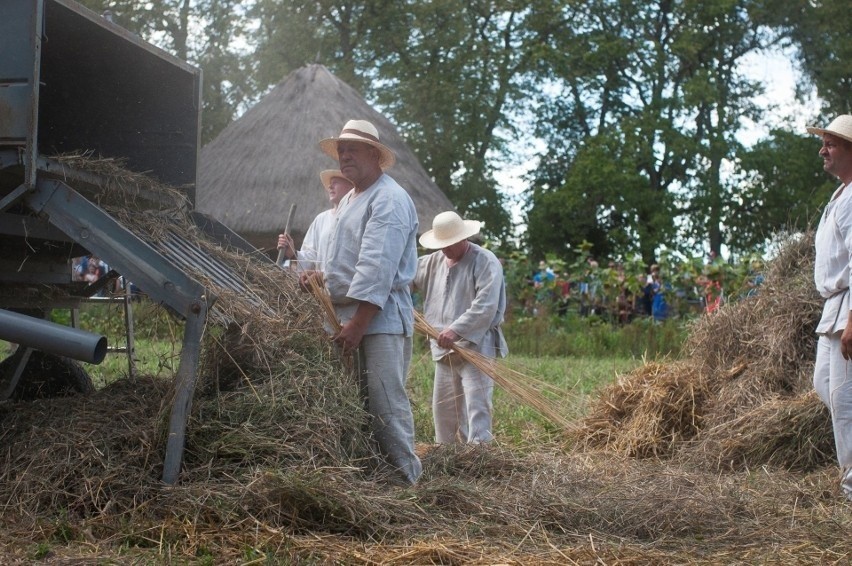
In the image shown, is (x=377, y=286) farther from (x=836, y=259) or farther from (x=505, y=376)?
(x=836, y=259)

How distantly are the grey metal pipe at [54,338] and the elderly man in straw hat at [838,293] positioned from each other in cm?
355

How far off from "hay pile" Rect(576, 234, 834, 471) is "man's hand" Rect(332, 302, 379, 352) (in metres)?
2.79

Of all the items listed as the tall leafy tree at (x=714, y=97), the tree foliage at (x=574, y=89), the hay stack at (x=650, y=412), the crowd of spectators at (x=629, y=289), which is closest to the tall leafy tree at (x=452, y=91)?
the tree foliage at (x=574, y=89)

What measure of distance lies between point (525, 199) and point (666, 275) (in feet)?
56.9

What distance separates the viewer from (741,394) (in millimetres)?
7344

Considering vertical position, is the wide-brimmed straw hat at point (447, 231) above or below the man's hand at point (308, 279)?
above

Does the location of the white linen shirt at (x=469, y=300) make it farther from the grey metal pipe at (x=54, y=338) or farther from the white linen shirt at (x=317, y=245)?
the grey metal pipe at (x=54, y=338)

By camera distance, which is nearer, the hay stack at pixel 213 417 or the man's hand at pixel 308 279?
the hay stack at pixel 213 417

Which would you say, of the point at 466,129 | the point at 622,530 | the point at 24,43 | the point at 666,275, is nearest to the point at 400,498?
the point at 622,530

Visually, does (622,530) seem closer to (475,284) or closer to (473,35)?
(475,284)

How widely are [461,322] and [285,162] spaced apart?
11.4 metres

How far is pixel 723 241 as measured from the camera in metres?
31.9

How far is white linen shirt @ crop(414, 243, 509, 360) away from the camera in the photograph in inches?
287

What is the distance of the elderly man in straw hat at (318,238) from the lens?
614cm
